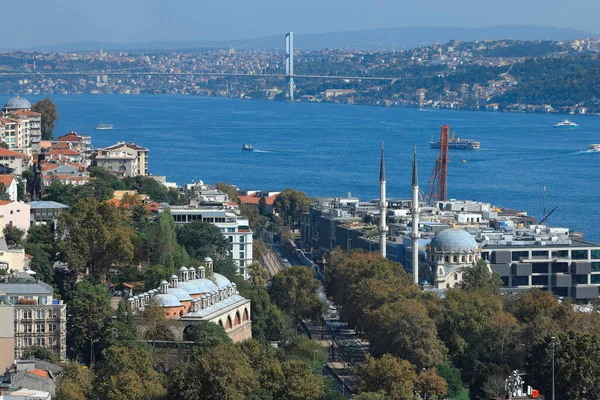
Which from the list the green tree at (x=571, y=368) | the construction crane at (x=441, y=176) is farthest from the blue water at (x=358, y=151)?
the green tree at (x=571, y=368)

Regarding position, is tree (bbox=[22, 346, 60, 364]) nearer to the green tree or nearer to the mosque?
the green tree

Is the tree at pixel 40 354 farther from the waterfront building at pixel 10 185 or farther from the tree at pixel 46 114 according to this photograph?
the tree at pixel 46 114

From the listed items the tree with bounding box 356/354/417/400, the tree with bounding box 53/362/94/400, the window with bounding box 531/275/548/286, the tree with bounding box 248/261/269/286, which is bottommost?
the window with bounding box 531/275/548/286

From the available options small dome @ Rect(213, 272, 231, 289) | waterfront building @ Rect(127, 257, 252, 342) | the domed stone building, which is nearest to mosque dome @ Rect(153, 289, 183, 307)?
waterfront building @ Rect(127, 257, 252, 342)

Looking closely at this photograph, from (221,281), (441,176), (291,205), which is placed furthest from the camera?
(441,176)

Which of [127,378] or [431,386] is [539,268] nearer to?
[431,386]

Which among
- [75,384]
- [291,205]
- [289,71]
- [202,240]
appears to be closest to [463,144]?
[291,205]

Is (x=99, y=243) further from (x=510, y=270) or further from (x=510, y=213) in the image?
(x=510, y=213)
